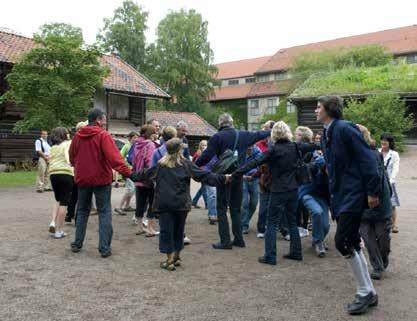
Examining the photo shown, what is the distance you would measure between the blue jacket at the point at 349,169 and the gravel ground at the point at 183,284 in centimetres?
100

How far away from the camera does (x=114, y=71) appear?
1240 inches

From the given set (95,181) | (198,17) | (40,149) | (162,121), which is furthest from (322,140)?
(198,17)

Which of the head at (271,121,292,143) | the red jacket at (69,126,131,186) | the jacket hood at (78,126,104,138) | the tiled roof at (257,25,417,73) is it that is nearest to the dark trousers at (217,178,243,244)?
the head at (271,121,292,143)

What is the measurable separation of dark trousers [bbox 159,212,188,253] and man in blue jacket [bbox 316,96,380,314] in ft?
6.72

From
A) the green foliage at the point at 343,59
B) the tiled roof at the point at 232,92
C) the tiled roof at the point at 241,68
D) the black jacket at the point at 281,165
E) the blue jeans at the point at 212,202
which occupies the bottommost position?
the blue jeans at the point at 212,202

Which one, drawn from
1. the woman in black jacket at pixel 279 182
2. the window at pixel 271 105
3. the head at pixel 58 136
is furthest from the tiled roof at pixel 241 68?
the woman in black jacket at pixel 279 182

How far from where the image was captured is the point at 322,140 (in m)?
4.73

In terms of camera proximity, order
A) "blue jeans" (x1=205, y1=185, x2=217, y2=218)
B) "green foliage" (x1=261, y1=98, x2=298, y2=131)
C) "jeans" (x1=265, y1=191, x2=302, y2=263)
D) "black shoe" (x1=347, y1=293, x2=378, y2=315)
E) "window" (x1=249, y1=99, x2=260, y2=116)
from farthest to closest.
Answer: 1. "window" (x1=249, y1=99, x2=260, y2=116)
2. "green foliage" (x1=261, y1=98, x2=298, y2=131)
3. "blue jeans" (x1=205, y1=185, x2=217, y2=218)
4. "jeans" (x1=265, y1=191, x2=302, y2=263)
5. "black shoe" (x1=347, y1=293, x2=378, y2=315)

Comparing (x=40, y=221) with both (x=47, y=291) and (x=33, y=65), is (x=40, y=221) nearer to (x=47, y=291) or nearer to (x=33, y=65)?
(x=47, y=291)

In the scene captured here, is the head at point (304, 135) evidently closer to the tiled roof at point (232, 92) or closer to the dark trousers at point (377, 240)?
the dark trousers at point (377, 240)

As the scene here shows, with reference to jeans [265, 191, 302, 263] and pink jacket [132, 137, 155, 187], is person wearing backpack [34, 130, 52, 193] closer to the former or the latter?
pink jacket [132, 137, 155, 187]

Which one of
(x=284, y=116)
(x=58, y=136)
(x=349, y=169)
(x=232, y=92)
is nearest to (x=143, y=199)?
(x=58, y=136)

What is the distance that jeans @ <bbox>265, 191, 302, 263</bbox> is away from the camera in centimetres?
595

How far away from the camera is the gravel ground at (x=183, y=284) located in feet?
14.0
